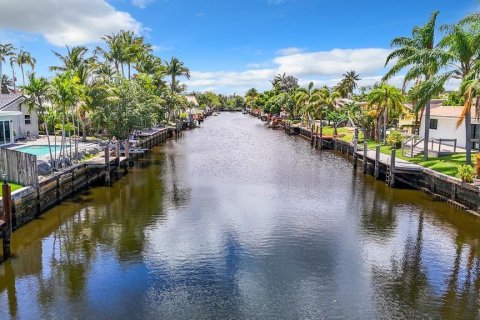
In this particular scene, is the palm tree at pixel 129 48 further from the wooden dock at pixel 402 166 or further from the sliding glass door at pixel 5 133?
the wooden dock at pixel 402 166

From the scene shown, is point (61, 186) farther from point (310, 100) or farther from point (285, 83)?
point (285, 83)

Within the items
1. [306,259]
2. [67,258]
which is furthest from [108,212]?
[306,259]

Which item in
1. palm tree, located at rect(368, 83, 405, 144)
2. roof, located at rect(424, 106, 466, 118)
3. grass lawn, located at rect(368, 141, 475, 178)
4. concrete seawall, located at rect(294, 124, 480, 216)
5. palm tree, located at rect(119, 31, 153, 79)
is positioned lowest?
concrete seawall, located at rect(294, 124, 480, 216)

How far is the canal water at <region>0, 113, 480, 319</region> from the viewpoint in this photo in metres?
15.6

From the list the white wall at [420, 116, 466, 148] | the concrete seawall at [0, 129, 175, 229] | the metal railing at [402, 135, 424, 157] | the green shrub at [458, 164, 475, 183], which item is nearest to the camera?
the concrete seawall at [0, 129, 175, 229]

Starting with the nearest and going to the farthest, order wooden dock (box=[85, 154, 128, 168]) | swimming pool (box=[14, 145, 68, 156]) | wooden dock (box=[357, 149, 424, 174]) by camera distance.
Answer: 1. wooden dock (box=[357, 149, 424, 174])
2. wooden dock (box=[85, 154, 128, 168])
3. swimming pool (box=[14, 145, 68, 156])

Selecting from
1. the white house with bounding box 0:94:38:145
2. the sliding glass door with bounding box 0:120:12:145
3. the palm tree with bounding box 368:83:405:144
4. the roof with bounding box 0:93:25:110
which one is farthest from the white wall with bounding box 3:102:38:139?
the palm tree with bounding box 368:83:405:144

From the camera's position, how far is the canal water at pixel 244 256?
1555cm

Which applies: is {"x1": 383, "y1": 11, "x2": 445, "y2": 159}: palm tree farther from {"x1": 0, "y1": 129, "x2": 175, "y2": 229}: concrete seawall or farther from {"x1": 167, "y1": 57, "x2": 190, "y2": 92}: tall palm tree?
{"x1": 167, "y1": 57, "x2": 190, "y2": 92}: tall palm tree

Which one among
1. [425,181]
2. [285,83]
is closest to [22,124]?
[425,181]

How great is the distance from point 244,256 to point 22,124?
41089 mm

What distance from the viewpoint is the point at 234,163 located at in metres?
48.9

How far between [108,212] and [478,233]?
76.5 ft

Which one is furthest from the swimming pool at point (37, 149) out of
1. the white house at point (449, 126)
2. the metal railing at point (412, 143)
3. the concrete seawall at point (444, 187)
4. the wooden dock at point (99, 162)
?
the white house at point (449, 126)
